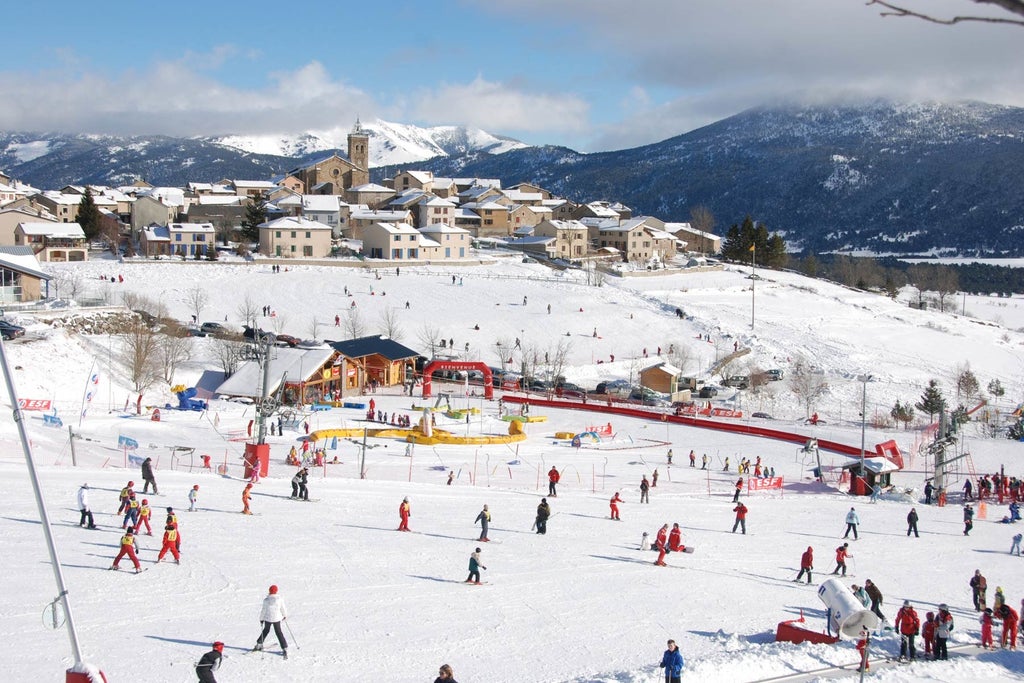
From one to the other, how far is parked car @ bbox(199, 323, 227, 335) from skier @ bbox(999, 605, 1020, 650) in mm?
45431

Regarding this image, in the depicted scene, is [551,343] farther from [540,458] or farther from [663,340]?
[540,458]

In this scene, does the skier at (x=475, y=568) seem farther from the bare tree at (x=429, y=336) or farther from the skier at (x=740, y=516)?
the bare tree at (x=429, y=336)

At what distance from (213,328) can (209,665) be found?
45.6m

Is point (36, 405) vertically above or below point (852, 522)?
above

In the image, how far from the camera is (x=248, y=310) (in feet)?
200

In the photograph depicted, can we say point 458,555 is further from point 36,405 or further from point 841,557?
point 36,405

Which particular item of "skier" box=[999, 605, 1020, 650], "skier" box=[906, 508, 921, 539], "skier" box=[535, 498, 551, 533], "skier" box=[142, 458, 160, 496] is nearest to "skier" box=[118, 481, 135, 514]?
"skier" box=[142, 458, 160, 496]

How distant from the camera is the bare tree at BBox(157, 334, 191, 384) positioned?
147 feet

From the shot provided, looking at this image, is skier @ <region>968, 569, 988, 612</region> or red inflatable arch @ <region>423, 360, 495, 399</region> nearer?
skier @ <region>968, 569, 988, 612</region>

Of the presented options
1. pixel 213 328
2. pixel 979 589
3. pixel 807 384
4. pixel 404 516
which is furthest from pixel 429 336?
pixel 979 589

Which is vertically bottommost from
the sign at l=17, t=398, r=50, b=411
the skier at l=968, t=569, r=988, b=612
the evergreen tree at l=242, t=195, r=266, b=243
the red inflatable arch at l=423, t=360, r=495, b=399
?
the skier at l=968, t=569, r=988, b=612

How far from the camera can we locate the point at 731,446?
3809 cm

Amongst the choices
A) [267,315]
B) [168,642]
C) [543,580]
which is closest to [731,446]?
[543,580]

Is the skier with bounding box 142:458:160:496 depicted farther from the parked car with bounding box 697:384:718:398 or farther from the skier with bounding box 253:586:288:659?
the parked car with bounding box 697:384:718:398
